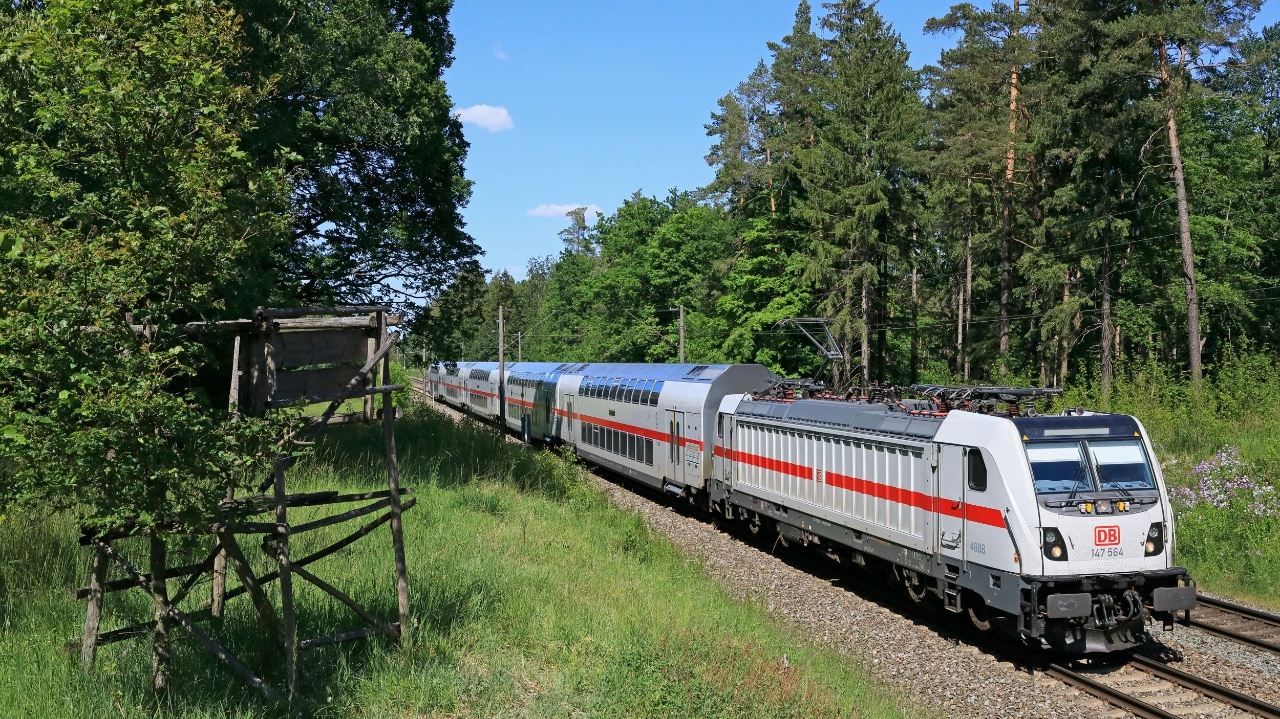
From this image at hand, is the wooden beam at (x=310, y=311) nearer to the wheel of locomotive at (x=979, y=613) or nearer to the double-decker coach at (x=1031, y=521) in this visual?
the double-decker coach at (x=1031, y=521)

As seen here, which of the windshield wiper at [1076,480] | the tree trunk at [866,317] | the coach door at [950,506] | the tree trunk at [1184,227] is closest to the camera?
the windshield wiper at [1076,480]

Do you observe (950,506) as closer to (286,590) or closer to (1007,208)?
(286,590)

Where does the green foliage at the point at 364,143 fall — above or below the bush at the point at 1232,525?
above

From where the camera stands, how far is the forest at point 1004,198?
Answer: 2578 cm

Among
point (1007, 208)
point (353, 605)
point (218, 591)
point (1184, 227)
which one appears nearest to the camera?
point (353, 605)

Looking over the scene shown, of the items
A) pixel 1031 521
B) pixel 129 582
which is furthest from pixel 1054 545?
pixel 129 582

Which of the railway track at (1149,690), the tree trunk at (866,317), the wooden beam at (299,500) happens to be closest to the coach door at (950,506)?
the railway track at (1149,690)

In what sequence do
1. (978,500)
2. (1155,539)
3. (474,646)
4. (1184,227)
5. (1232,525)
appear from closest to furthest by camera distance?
(474,646) < (1155,539) < (978,500) < (1232,525) < (1184,227)

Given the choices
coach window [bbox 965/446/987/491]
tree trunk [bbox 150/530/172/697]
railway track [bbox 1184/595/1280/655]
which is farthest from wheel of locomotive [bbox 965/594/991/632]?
tree trunk [bbox 150/530/172/697]

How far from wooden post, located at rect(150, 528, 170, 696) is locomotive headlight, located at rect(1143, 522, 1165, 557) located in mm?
10160

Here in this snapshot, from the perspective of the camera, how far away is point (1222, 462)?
1889 centimetres

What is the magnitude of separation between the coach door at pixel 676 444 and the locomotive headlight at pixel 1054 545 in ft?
40.4

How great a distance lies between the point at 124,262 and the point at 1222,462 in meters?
20.6

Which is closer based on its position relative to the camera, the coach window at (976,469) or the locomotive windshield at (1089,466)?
the locomotive windshield at (1089,466)
